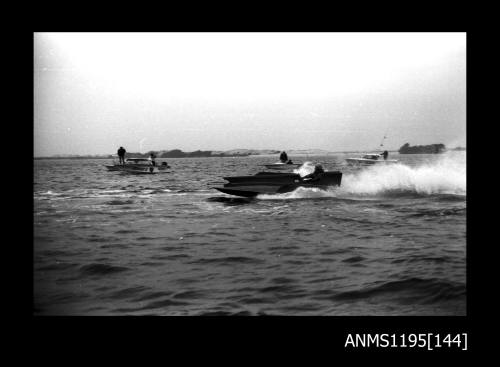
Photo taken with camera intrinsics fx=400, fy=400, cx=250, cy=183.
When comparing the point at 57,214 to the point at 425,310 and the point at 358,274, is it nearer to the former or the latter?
the point at 358,274

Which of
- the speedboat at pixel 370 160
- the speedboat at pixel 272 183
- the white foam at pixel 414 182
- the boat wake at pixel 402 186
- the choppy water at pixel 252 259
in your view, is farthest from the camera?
the speedboat at pixel 370 160

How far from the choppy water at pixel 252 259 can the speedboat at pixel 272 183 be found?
257cm

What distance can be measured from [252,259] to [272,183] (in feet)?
48.1

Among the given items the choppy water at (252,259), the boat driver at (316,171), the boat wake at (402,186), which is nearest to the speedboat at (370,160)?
the boat wake at (402,186)

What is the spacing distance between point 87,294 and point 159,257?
3.32 metres

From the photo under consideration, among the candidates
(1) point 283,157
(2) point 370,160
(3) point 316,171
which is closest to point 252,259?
(3) point 316,171

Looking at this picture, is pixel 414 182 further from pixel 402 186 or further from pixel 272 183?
pixel 272 183

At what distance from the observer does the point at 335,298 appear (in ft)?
25.8

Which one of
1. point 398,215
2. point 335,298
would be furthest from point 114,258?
point 398,215

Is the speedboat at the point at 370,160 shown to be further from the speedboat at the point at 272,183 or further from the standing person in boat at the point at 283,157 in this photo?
the speedboat at the point at 272,183

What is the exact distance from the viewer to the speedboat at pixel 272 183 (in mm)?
25453

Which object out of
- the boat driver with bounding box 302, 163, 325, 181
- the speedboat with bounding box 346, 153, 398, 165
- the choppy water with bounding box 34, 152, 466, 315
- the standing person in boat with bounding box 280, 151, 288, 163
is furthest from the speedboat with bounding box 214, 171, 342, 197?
the speedboat with bounding box 346, 153, 398, 165

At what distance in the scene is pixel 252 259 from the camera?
11.4 meters

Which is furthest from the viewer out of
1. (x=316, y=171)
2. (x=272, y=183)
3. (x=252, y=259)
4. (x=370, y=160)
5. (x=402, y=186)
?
(x=370, y=160)
